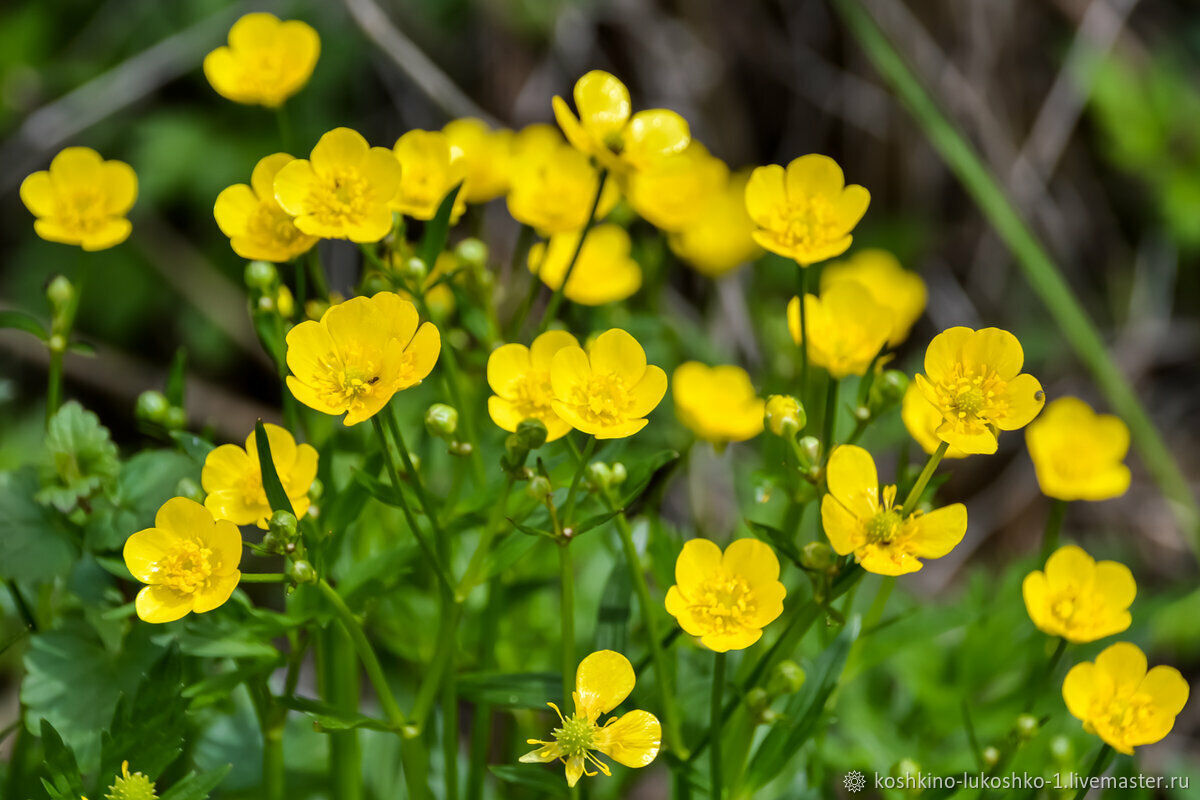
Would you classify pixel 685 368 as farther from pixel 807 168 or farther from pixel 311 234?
pixel 311 234

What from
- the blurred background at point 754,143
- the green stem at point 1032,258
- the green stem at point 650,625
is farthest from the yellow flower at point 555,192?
the blurred background at point 754,143

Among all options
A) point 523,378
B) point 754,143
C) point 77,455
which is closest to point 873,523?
point 523,378

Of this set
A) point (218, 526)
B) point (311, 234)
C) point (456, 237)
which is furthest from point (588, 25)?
point (218, 526)

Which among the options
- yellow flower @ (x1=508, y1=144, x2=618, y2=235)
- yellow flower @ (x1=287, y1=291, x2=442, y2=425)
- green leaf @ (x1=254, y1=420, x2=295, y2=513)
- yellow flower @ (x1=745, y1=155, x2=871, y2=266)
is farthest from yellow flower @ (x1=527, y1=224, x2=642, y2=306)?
green leaf @ (x1=254, y1=420, x2=295, y2=513)

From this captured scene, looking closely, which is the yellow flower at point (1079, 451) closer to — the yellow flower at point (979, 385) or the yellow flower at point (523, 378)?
the yellow flower at point (979, 385)

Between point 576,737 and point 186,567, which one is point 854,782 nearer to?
point 576,737

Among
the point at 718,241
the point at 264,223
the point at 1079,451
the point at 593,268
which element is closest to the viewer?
the point at 264,223
